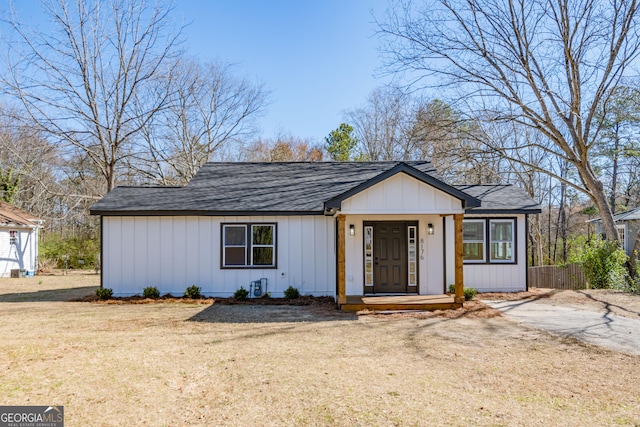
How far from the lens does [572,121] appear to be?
16.2 meters

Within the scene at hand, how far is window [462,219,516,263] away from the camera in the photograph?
12367 mm

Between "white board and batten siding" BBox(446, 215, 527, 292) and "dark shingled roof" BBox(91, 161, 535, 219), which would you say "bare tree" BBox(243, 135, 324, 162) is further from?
"white board and batten siding" BBox(446, 215, 527, 292)

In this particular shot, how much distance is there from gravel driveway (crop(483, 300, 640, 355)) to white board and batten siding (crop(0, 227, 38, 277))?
20838 mm

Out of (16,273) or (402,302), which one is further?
(16,273)

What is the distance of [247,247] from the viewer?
11.8m

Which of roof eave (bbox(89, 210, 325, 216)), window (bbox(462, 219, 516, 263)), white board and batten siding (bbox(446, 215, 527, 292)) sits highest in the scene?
roof eave (bbox(89, 210, 325, 216))

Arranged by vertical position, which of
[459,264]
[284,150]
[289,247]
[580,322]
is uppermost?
[284,150]

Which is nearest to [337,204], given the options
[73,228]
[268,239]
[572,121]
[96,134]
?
[268,239]

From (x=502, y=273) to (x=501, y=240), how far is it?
0.99 metres

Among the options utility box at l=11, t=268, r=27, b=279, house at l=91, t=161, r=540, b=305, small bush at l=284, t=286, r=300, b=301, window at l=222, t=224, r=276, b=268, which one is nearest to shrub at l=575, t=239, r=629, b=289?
house at l=91, t=161, r=540, b=305

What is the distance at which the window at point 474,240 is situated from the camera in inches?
488

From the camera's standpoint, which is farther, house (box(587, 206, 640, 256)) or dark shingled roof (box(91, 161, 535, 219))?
house (box(587, 206, 640, 256))
